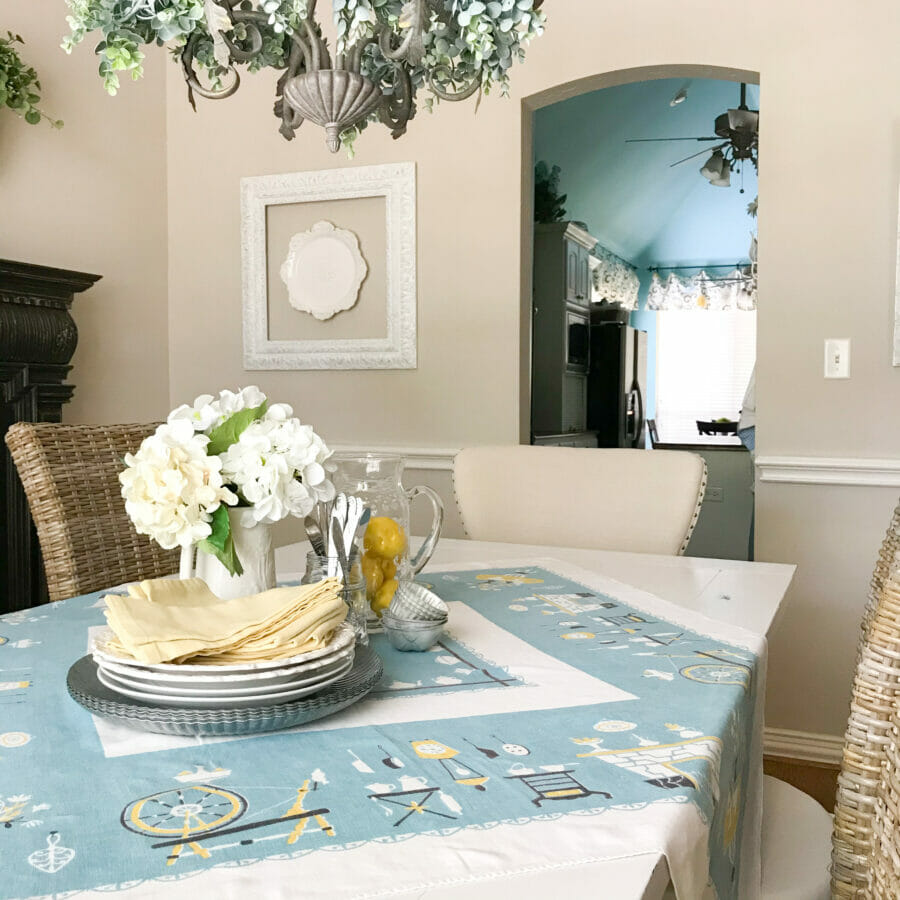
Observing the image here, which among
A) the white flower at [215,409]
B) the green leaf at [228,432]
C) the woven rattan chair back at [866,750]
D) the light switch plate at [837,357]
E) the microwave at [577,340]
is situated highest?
the microwave at [577,340]

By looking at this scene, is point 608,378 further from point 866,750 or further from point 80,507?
point 866,750

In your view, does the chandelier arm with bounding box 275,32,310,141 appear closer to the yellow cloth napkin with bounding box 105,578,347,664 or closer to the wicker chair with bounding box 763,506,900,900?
the yellow cloth napkin with bounding box 105,578,347,664

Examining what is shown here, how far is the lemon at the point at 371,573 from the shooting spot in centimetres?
131

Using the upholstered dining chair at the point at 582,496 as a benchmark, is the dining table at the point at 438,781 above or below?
below

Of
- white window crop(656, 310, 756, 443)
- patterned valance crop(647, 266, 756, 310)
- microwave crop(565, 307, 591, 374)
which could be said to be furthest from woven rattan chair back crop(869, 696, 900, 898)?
white window crop(656, 310, 756, 443)

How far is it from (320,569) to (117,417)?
249cm

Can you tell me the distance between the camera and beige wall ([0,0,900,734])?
8.75 feet

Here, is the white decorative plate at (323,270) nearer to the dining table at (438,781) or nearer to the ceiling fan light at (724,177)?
the dining table at (438,781)

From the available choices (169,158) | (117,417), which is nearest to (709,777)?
(117,417)

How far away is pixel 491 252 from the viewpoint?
312 centimetres

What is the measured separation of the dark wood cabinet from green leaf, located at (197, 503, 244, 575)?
1.86 meters

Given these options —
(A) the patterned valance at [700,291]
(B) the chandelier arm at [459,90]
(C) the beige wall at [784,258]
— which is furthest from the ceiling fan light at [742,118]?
(A) the patterned valance at [700,291]

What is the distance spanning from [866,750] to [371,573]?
2.23ft

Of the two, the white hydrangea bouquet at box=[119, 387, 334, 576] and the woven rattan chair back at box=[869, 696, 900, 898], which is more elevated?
the white hydrangea bouquet at box=[119, 387, 334, 576]
